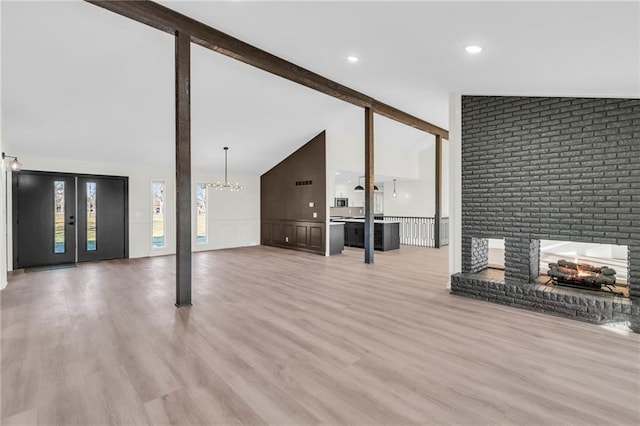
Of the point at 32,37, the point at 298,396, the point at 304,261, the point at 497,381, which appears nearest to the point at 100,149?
the point at 32,37

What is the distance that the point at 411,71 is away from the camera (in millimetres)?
4801

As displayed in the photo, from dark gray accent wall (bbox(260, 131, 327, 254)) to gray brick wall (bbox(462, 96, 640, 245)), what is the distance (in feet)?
13.8

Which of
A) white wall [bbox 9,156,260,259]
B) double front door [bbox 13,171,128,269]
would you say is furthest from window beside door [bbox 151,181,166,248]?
double front door [bbox 13,171,128,269]

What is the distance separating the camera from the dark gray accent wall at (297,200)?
27.7ft

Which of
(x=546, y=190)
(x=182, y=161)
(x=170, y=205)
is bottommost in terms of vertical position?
(x=170, y=205)

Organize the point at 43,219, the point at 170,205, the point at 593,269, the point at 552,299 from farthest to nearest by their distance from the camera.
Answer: the point at 170,205
the point at 43,219
the point at 593,269
the point at 552,299

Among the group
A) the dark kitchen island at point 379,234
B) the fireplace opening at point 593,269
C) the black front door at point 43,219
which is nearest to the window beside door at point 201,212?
the black front door at point 43,219

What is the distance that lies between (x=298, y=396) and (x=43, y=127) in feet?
21.7

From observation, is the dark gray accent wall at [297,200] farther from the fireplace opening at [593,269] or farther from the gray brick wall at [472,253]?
the fireplace opening at [593,269]

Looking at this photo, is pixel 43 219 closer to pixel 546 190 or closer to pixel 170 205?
pixel 170 205

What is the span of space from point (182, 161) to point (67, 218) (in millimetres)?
5172

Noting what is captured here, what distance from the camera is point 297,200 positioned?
920 cm

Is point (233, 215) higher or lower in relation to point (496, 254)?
higher

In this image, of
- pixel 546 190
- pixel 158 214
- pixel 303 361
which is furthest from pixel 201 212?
pixel 546 190
